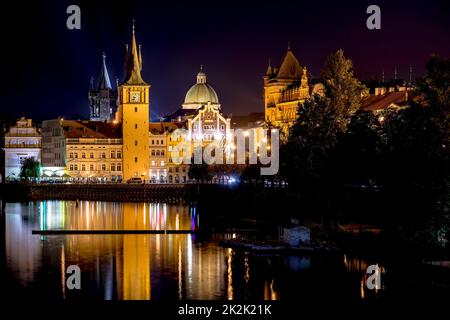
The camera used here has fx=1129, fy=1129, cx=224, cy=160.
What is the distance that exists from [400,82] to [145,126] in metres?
30.4

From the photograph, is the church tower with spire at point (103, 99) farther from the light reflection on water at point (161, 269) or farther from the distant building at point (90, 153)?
the light reflection on water at point (161, 269)

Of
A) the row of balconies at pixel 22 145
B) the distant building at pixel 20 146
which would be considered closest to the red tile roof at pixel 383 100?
the row of balconies at pixel 22 145

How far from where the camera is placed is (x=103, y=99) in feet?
582

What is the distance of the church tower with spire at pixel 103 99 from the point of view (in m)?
178

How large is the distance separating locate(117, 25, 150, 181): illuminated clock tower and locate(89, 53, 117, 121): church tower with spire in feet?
152

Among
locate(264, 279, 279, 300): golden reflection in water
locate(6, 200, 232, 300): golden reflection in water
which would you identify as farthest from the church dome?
locate(264, 279, 279, 300): golden reflection in water

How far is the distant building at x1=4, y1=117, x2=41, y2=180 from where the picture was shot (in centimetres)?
14488

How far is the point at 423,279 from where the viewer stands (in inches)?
1895

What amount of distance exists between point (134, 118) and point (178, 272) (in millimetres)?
77387

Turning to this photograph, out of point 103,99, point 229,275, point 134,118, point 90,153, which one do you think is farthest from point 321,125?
point 103,99

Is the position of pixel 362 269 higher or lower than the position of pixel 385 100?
lower

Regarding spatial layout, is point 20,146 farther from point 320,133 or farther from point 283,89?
point 320,133

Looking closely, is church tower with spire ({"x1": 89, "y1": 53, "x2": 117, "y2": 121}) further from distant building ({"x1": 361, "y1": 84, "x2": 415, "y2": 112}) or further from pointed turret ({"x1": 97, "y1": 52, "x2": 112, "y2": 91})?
distant building ({"x1": 361, "y1": 84, "x2": 415, "y2": 112})
